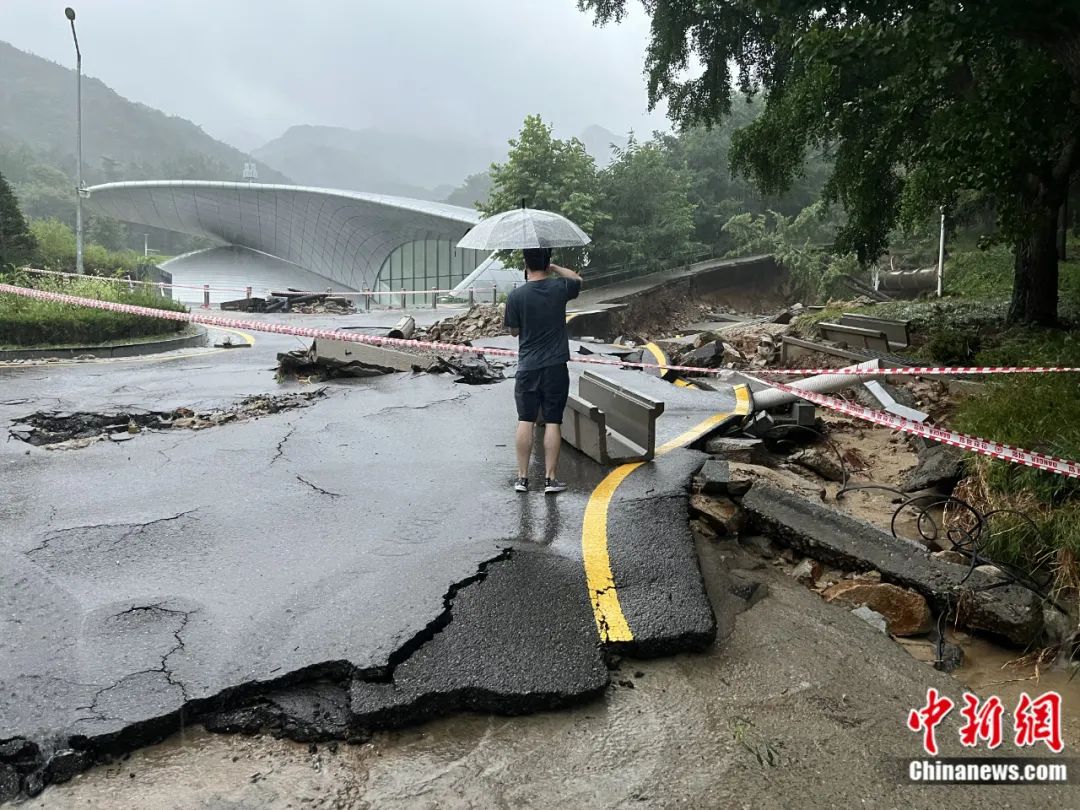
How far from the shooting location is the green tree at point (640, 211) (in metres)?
35.1

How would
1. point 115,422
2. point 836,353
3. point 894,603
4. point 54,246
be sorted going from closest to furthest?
point 894,603 < point 115,422 < point 836,353 < point 54,246

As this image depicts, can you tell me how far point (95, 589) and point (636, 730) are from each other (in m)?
2.95

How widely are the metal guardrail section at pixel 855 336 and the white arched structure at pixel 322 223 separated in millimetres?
37944

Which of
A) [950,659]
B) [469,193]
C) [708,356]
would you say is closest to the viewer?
[950,659]

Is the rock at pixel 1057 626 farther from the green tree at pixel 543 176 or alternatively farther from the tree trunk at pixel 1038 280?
the green tree at pixel 543 176

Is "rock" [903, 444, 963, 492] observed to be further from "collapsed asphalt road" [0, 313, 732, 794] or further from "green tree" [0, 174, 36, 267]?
"green tree" [0, 174, 36, 267]

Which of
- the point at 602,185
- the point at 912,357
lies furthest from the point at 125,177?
the point at 912,357

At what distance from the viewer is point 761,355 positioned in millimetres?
14398

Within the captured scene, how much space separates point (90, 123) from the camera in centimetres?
14875

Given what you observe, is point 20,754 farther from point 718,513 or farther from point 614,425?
point 614,425

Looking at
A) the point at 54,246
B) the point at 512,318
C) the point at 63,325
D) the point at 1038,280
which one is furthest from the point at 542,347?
the point at 54,246

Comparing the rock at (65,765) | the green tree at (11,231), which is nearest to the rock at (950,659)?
the rock at (65,765)

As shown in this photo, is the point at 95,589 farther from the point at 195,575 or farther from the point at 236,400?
the point at 236,400

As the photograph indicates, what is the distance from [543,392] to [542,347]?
0.35 m
